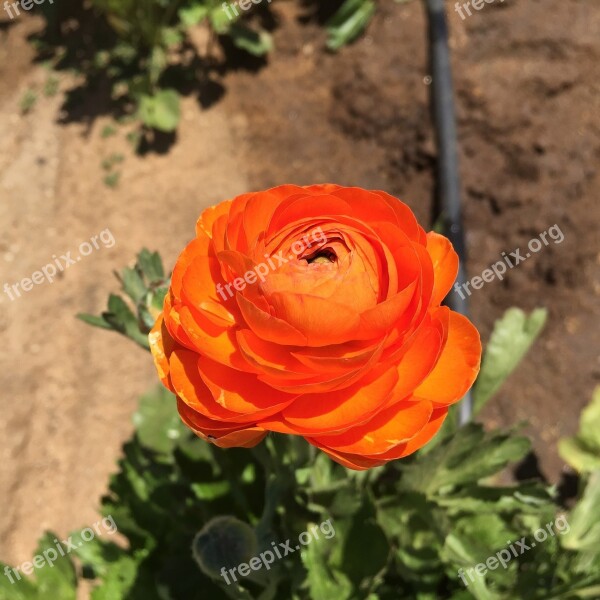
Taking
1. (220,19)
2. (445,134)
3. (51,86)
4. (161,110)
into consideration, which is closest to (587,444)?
(445,134)

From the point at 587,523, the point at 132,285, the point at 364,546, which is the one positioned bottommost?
the point at 587,523

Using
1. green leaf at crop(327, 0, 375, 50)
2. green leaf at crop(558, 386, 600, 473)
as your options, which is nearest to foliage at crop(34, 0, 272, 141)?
green leaf at crop(327, 0, 375, 50)

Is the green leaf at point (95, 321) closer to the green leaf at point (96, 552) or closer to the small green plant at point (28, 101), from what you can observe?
the green leaf at point (96, 552)

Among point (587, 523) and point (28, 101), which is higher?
point (28, 101)

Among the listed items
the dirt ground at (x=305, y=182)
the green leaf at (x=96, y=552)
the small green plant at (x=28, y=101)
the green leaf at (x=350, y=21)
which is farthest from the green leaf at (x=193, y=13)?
the green leaf at (x=96, y=552)

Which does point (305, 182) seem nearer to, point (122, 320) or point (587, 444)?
point (587, 444)

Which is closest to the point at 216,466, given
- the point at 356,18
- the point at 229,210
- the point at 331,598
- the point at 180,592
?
the point at 180,592
